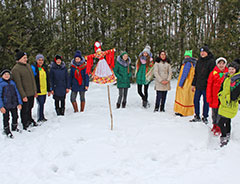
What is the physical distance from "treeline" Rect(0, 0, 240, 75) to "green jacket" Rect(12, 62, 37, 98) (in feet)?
17.6

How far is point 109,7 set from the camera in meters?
11.1

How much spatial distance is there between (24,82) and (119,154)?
301cm

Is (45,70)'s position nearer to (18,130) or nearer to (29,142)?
(18,130)

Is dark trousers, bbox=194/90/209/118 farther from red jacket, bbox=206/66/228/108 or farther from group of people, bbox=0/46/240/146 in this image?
red jacket, bbox=206/66/228/108

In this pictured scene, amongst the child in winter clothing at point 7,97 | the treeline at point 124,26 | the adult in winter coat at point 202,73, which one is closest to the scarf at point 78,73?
the child in winter clothing at point 7,97

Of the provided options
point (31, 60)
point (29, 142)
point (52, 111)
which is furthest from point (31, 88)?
point (31, 60)

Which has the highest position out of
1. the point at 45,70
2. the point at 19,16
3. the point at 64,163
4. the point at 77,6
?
the point at 77,6

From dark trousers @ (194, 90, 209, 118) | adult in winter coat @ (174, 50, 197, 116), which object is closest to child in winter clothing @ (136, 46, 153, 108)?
adult in winter coat @ (174, 50, 197, 116)

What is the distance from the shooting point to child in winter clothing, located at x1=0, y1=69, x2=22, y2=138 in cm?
479

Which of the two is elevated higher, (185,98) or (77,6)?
(77,6)

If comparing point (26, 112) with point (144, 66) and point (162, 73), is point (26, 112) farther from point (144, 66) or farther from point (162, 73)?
point (162, 73)

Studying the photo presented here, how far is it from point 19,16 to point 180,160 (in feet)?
32.5

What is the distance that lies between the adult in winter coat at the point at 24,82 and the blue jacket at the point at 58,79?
0.71m

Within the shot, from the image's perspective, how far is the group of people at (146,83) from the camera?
4336mm
